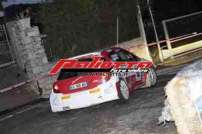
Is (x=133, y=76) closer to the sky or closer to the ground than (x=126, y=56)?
closer to the ground

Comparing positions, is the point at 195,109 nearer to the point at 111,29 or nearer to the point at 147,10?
the point at 111,29

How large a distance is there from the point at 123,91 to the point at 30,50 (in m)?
6.57

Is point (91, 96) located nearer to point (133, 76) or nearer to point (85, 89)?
point (85, 89)

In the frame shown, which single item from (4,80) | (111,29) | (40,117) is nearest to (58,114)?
(40,117)

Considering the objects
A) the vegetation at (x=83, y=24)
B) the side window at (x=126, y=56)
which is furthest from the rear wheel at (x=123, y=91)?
the vegetation at (x=83, y=24)

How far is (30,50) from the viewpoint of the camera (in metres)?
19.2

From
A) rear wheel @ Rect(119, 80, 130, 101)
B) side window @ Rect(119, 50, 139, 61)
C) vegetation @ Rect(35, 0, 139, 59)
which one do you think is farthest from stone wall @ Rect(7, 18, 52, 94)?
rear wheel @ Rect(119, 80, 130, 101)

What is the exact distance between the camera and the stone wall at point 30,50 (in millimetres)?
19125

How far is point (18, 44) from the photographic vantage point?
63.9ft

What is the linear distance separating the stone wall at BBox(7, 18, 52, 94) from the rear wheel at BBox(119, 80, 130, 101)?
226 inches

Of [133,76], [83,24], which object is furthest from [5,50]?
Result: [133,76]

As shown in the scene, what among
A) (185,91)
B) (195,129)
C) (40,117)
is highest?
(185,91)

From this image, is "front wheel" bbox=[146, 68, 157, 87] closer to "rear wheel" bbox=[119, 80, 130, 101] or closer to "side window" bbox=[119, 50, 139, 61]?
"side window" bbox=[119, 50, 139, 61]

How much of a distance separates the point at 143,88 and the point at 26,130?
4.20 meters
